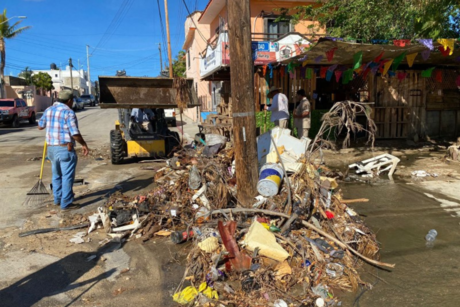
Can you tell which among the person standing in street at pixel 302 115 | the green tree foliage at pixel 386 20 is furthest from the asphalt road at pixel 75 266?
the green tree foliage at pixel 386 20

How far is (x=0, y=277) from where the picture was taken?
3.70 metres

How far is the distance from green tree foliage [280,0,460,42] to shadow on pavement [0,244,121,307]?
9.88 m

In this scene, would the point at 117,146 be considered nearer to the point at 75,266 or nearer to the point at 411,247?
the point at 75,266

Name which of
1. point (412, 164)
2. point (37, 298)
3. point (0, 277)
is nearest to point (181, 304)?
point (37, 298)

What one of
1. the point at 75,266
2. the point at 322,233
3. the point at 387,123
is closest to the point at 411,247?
the point at 322,233

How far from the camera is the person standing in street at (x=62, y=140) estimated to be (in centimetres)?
558

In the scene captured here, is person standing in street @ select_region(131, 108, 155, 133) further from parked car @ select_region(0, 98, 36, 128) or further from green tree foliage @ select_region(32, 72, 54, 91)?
green tree foliage @ select_region(32, 72, 54, 91)

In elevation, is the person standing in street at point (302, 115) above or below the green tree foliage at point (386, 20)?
below

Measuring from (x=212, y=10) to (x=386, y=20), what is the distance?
31.1 ft

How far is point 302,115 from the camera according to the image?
9.80m

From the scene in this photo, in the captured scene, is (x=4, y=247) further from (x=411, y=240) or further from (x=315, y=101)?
(x=315, y=101)

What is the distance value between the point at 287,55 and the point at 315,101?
9.22 ft

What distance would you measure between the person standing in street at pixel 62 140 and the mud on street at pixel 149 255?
0.49 metres

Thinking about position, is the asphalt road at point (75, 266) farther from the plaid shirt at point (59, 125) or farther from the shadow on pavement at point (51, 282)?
the plaid shirt at point (59, 125)
